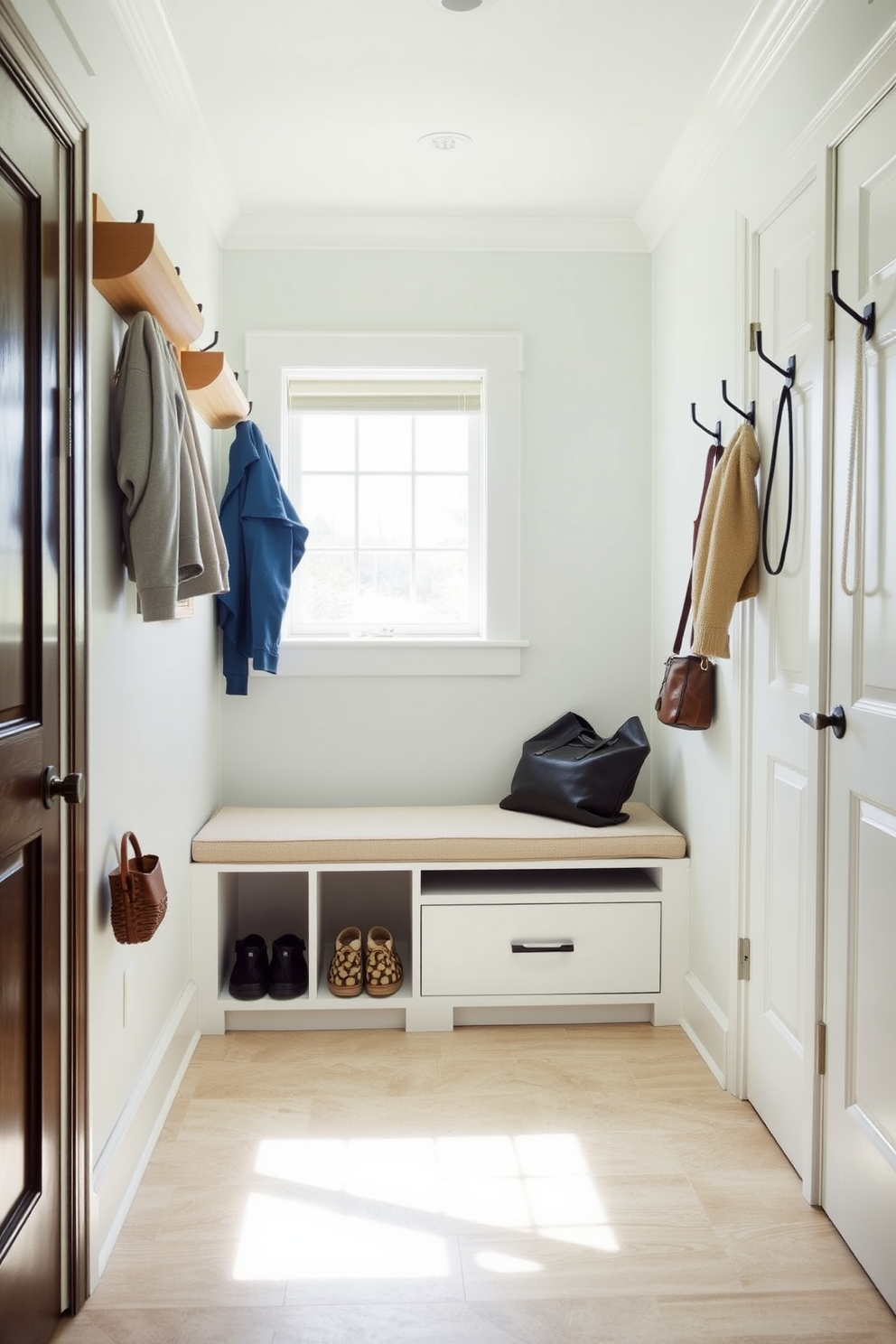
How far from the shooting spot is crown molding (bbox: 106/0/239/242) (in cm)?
205

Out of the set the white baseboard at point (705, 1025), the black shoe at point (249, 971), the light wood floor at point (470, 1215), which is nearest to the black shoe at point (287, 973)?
the black shoe at point (249, 971)

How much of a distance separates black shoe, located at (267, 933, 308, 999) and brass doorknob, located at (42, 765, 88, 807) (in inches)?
54.6

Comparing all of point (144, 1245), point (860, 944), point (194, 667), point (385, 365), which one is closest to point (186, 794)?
point (194, 667)

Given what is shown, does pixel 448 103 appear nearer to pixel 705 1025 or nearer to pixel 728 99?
pixel 728 99

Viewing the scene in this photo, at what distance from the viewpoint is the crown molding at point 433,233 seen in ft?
10.6

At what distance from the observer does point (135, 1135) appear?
2092mm

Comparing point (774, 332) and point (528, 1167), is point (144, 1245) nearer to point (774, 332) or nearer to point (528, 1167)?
point (528, 1167)

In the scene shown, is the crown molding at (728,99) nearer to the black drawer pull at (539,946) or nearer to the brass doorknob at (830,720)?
the brass doorknob at (830,720)

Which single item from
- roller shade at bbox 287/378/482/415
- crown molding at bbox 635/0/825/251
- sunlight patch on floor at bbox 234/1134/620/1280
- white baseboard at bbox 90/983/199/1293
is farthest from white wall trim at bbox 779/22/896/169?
white baseboard at bbox 90/983/199/1293

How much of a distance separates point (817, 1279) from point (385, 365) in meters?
2.72

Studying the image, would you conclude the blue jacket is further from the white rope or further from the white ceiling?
the white rope

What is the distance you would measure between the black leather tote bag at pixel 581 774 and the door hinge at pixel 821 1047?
1.08 m

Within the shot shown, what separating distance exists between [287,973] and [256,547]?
126 centimetres

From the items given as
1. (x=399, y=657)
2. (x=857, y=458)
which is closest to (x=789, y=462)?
(x=857, y=458)
